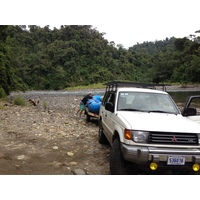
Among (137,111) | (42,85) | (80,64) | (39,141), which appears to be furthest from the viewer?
(80,64)

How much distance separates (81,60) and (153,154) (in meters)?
63.6

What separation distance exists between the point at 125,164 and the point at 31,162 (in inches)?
87.5

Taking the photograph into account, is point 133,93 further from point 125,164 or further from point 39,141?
point 39,141

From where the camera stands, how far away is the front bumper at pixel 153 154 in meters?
3.46

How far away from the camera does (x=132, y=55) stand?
81.3m

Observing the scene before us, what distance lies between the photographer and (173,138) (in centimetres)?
Answer: 366

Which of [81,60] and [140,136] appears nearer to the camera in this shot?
[140,136]

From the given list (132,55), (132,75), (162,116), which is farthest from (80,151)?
(132,55)

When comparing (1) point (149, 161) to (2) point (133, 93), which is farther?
(2) point (133, 93)

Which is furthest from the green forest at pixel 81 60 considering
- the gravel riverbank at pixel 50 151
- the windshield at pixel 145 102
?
the windshield at pixel 145 102

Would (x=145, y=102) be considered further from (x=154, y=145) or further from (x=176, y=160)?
(x=176, y=160)

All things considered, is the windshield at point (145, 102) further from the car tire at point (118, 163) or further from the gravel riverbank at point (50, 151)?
the gravel riverbank at point (50, 151)

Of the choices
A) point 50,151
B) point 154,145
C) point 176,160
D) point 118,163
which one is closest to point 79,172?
point 118,163

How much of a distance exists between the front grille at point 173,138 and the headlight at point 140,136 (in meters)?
0.08
